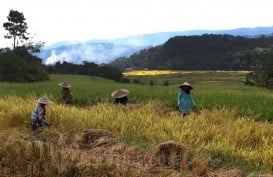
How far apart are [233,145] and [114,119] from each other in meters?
3.29

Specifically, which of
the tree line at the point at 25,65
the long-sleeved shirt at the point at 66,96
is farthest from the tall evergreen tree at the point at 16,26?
the long-sleeved shirt at the point at 66,96

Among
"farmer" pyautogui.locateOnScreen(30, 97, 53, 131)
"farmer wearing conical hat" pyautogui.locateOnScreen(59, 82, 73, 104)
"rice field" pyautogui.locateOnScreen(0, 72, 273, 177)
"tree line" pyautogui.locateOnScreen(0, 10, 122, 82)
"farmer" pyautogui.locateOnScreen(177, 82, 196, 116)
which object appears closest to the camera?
"rice field" pyautogui.locateOnScreen(0, 72, 273, 177)

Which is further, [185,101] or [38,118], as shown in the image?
[185,101]

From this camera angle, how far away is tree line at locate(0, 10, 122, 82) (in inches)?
1957

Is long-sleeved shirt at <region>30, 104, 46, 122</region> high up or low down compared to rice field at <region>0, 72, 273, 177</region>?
up

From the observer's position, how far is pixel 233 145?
8.29 metres

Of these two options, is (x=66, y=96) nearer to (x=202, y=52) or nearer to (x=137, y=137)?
(x=137, y=137)

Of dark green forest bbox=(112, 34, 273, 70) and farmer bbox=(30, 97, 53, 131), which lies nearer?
farmer bbox=(30, 97, 53, 131)

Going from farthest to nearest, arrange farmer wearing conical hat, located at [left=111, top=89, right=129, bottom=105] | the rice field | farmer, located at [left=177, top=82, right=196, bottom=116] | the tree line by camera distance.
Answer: the tree line, farmer wearing conical hat, located at [left=111, top=89, right=129, bottom=105], farmer, located at [left=177, top=82, right=196, bottom=116], the rice field

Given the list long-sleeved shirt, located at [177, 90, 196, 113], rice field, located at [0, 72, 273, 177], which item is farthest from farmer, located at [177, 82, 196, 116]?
rice field, located at [0, 72, 273, 177]

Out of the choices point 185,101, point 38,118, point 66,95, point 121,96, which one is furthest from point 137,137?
point 66,95

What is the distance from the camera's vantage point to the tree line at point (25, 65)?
49.7m

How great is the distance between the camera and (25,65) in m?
50.3

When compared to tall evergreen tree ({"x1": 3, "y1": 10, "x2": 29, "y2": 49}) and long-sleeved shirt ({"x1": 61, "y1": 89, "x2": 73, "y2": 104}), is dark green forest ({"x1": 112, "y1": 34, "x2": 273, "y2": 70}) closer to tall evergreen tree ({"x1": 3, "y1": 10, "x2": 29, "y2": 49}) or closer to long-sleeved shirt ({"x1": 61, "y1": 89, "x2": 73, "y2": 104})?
tall evergreen tree ({"x1": 3, "y1": 10, "x2": 29, "y2": 49})
